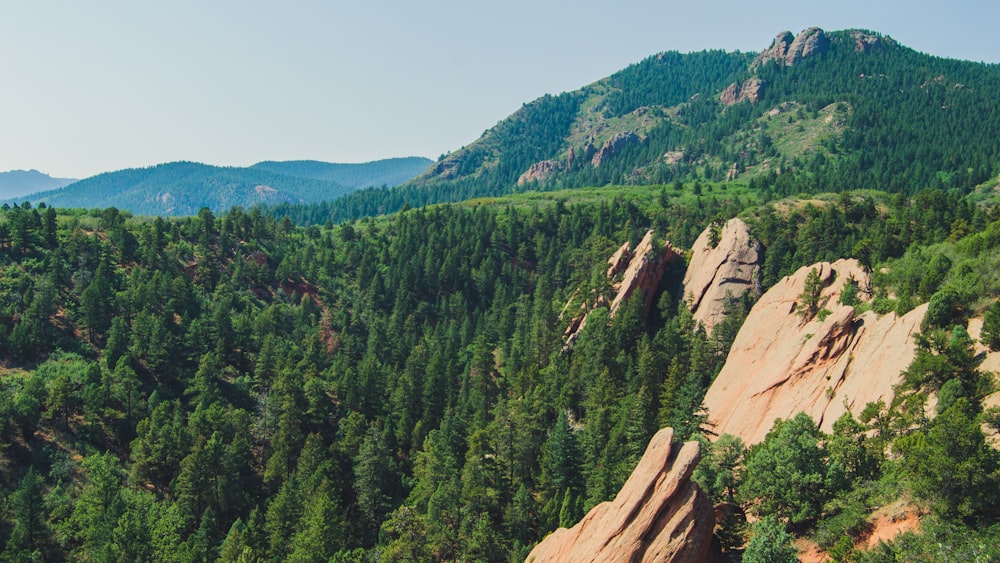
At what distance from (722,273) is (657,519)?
8059 cm

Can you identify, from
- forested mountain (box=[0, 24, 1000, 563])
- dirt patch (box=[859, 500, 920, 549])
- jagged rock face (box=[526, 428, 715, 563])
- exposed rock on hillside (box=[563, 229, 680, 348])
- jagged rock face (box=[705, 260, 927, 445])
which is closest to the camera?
dirt patch (box=[859, 500, 920, 549])

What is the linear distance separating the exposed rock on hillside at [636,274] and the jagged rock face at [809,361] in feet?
107

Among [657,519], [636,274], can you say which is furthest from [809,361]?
[636,274]

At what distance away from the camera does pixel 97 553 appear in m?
66.1

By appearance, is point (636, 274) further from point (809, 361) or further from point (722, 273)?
point (809, 361)

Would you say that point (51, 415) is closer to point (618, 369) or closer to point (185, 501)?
point (185, 501)

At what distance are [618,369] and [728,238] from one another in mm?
39312

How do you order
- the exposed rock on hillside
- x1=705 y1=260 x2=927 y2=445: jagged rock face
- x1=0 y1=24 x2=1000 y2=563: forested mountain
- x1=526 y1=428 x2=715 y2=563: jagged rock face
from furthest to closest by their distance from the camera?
the exposed rock on hillside
x1=705 y1=260 x2=927 y2=445: jagged rock face
x1=0 y1=24 x2=1000 y2=563: forested mountain
x1=526 y1=428 x2=715 y2=563: jagged rock face

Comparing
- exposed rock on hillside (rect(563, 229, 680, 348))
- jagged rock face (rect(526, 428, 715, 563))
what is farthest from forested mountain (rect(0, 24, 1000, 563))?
jagged rock face (rect(526, 428, 715, 563))

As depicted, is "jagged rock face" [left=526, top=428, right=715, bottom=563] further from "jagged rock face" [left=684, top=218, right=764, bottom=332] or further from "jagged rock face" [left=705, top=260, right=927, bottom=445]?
"jagged rock face" [left=684, top=218, right=764, bottom=332]

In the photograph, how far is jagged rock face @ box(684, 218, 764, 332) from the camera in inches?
4208

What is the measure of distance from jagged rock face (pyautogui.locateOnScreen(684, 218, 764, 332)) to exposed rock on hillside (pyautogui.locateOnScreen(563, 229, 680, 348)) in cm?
635

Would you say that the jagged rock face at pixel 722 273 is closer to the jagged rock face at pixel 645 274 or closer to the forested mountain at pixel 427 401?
the forested mountain at pixel 427 401

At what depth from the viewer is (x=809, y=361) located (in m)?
64.1
